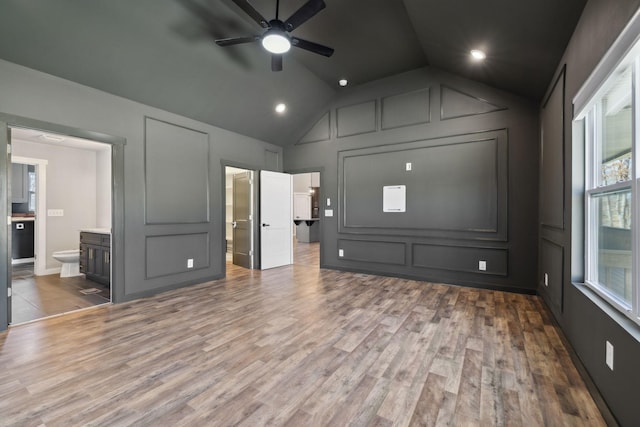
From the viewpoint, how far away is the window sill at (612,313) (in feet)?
4.77

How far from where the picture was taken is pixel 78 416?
1.63 metres

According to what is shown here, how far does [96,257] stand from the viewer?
4625mm

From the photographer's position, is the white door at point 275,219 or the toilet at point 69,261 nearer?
the toilet at point 69,261

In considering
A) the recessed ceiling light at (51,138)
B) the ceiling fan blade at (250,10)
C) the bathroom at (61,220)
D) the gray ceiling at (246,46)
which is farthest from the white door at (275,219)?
the recessed ceiling light at (51,138)

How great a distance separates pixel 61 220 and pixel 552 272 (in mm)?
8145

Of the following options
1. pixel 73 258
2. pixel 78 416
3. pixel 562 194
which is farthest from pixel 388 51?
pixel 73 258

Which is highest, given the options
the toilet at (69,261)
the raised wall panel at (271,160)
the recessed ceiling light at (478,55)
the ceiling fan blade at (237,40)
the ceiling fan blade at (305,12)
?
the recessed ceiling light at (478,55)

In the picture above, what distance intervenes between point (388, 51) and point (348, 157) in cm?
193

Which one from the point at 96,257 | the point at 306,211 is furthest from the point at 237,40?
the point at 306,211

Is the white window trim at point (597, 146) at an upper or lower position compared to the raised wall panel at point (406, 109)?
lower

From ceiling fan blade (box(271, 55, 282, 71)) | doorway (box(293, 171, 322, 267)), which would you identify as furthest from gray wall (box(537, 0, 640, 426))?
doorway (box(293, 171, 322, 267))

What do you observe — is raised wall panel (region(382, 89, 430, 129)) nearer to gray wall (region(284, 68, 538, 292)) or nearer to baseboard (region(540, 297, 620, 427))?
gray wall (region(284, 68, 538, 292))

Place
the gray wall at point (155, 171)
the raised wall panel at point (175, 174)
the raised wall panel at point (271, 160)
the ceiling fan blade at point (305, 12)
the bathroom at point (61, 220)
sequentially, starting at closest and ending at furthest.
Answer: the ceiling fan blade at point (305, 12)
the gray wall at point (155, 171)
the raised wall panel at point (175, 174)
the bathroom at point (61, 220)
the raised wall panel at point (271, 160)

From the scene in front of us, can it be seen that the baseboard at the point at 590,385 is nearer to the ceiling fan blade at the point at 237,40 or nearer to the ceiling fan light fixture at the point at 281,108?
the ceiling fan blade at the point at 237,40
